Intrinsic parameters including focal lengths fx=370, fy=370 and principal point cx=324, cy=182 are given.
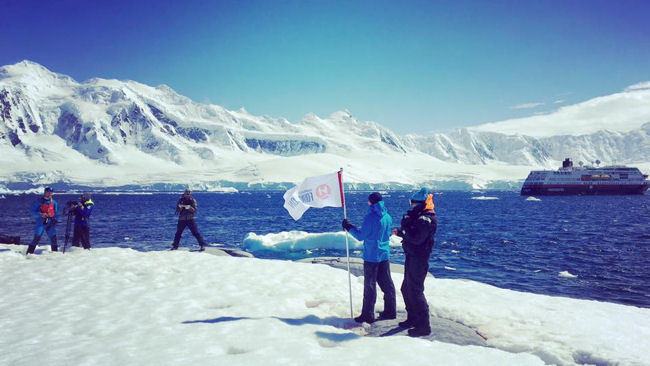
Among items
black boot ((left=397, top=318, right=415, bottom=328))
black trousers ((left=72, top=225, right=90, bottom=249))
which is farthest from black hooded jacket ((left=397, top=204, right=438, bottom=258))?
black trousers ((left=72, top=225, right=90, bottom=249))

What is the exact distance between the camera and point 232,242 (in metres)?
34.3

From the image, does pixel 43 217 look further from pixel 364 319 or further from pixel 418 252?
pixel 418 252

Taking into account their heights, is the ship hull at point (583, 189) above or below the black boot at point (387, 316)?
below

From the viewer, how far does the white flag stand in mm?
8648

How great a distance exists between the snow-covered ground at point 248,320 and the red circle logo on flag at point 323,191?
100 inches

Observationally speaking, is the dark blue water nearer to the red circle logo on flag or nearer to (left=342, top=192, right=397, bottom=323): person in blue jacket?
(left=342, top=192, right=397, bottom=323): person in blue jacket

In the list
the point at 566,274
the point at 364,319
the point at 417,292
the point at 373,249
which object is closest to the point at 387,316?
the point at 364,319

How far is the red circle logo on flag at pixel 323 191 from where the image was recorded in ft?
28.8

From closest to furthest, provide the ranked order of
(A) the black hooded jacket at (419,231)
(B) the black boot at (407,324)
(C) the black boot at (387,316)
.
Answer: (A) the black hooded jacket at (419,231) → (B) the black boot at (407,324) → (C) the black boot at (387,316)

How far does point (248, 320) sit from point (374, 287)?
2.63m

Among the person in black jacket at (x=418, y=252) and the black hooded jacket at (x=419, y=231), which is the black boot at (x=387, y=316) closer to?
the person in black jacket at (x=418, y=252)

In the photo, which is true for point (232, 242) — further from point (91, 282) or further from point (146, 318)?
point (146, 318)

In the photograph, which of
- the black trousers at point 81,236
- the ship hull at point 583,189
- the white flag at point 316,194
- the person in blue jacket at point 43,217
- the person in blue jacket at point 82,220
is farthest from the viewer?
the ship hull at point 583,189

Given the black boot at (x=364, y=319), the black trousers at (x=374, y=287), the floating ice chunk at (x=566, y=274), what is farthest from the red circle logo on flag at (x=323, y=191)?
the floating ice chunk at (x=566, y=274)
